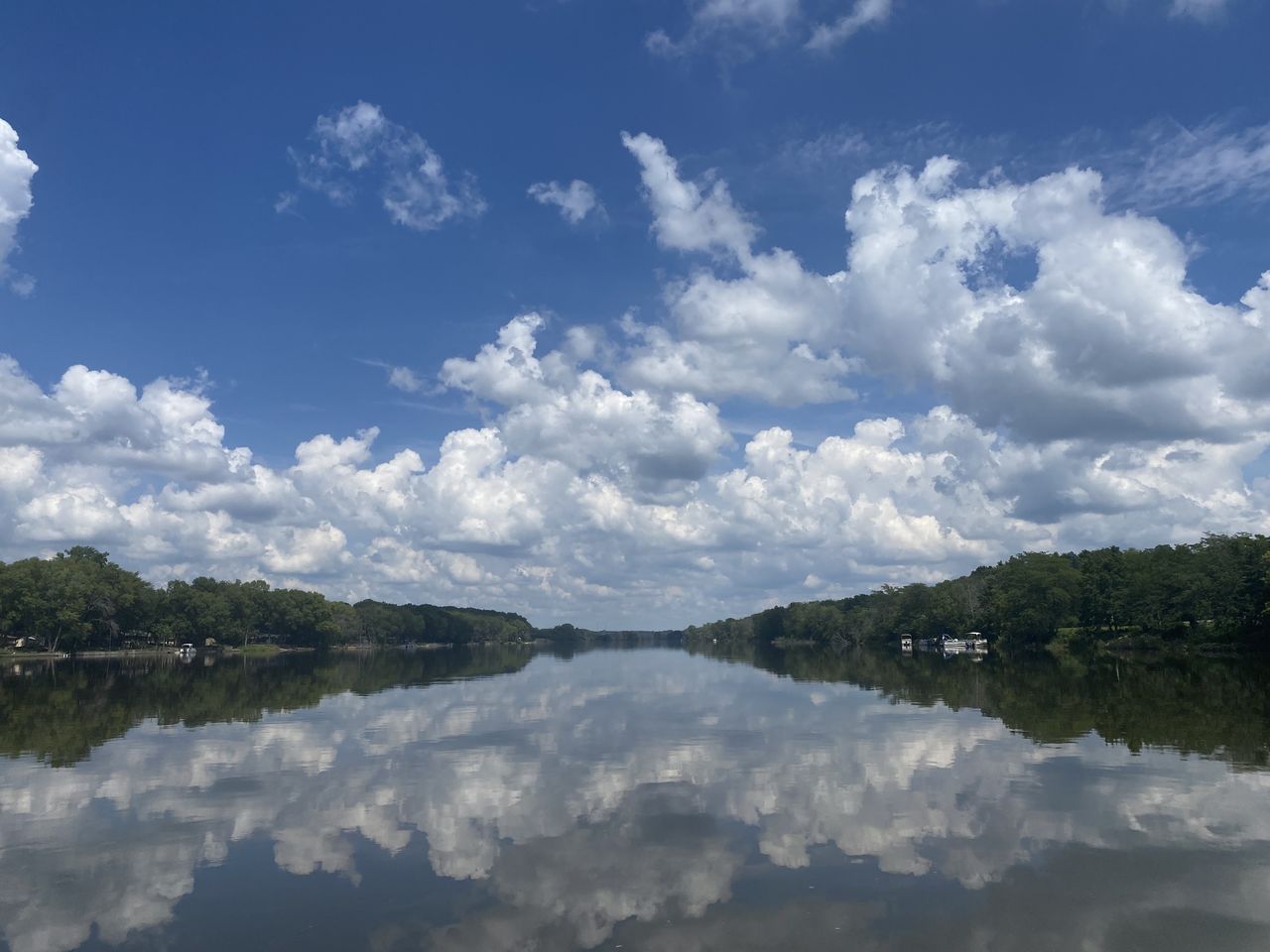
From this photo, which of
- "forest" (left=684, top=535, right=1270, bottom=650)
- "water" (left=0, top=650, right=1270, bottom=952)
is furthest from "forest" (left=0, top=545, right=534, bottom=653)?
"forest" (left=684, top=535, right=1270, bottom=650)

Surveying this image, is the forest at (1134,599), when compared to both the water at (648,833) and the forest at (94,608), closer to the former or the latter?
the water at (648,833)

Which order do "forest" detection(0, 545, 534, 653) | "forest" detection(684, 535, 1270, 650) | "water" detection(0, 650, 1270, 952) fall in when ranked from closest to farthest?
"water" detection(0, 650, 1270, 952)
"forest" detection(684, 535, 1270, 650)
"forest" detection(0, 545, 534, 653)

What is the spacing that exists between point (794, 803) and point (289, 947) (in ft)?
49.0

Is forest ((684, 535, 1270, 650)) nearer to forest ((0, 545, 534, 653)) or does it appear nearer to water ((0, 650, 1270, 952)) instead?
water ((0, 650, 1270, 952))

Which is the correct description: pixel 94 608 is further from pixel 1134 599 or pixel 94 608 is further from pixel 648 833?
pixel 1134 599

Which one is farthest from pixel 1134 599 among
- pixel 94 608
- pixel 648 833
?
pixel 94 608

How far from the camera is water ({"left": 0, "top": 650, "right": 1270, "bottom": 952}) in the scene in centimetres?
1550

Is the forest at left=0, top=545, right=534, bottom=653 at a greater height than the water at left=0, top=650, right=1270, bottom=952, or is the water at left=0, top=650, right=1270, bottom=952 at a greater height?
the forest at left=0, top=545, right=534, bottom=653

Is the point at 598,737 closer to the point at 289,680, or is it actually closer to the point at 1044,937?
the point at 1044,937

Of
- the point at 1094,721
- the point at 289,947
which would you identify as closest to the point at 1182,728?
the point at 1094,721

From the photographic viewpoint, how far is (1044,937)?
14555mm

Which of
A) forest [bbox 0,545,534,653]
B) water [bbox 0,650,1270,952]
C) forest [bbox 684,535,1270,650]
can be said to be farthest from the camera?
forest [bbox 0,545,534,653]

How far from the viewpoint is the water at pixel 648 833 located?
50.9 feet

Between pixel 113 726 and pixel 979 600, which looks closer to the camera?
pixel 113 726
